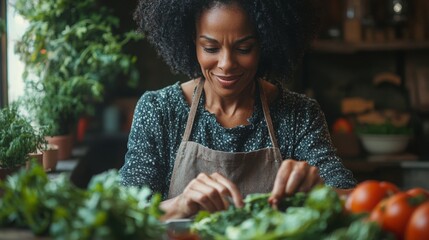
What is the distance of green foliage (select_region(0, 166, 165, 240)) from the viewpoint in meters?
1.25

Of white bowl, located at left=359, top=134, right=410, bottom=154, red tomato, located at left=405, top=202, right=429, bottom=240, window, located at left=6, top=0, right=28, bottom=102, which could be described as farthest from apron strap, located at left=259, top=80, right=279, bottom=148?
white bowl, located at left=359, top=134, right=410, bottom=154

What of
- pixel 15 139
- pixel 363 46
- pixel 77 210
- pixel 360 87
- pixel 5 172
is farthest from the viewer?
pixel 360 87

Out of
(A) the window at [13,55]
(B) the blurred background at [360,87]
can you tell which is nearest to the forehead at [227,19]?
(A) the window at [13,55]

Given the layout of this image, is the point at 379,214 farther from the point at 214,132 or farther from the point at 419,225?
the point at 214,132

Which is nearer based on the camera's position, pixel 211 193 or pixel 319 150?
pixel 211 193

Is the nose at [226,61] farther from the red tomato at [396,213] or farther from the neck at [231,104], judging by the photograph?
the red tomato at [396,213]

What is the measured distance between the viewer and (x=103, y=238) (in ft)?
4.08

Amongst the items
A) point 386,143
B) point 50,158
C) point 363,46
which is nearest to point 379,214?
point 50,158

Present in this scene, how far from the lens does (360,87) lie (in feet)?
19.1

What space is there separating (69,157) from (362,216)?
8.89ft

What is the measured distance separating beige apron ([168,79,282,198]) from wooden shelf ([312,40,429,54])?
280cm

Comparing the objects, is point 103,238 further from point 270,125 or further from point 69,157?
point 69,157

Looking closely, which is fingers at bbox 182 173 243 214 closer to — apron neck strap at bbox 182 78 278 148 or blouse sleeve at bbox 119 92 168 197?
blouse sleeve at bbox 119 92 168 197

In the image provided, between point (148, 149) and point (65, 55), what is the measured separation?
1490 mm
